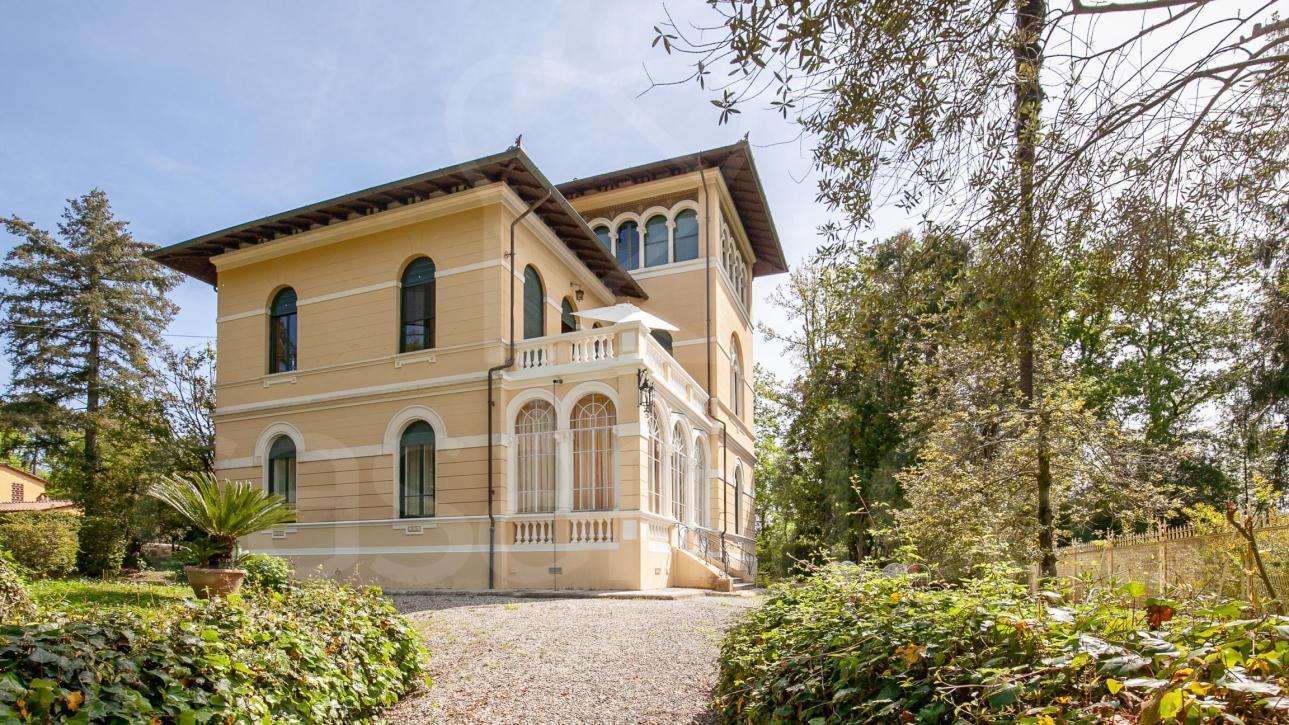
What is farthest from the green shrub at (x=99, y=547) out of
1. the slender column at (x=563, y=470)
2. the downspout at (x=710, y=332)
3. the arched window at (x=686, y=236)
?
the arched window at (x=686, y=236)

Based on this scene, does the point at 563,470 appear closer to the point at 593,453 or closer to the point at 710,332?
the point at 593,453

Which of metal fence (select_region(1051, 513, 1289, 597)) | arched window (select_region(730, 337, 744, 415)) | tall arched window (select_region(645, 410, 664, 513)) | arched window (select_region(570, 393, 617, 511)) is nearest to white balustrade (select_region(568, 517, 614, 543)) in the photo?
arched window (select_region(570, 393, 617, 511))

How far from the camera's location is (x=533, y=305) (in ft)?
59.8

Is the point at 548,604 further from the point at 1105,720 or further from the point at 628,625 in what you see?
the point at 1105,720

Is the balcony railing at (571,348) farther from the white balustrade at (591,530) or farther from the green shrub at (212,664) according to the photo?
the green shrub at (212,664)

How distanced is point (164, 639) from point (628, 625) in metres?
5.91

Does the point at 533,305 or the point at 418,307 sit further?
the point at 533,305

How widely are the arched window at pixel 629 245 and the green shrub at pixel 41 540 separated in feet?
48.0

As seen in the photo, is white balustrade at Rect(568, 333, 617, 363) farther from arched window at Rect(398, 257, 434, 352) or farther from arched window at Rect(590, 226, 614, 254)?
arched window at Rect(590, 226, 614, 254)

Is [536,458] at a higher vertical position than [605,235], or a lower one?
lower

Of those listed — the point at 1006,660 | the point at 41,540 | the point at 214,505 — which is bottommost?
the point at 41,540

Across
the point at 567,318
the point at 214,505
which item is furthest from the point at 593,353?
the point at 214,505

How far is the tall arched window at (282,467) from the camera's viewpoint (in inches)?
737

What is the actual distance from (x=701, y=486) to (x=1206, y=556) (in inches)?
519
